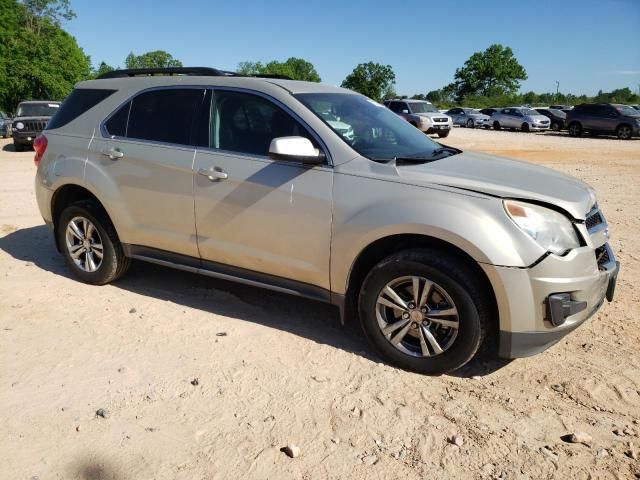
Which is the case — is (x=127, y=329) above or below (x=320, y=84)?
below

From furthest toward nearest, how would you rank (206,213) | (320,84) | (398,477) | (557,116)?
(557,116), (320,84), (206,213), (398,477)

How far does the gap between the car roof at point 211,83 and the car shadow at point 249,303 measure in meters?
1.71

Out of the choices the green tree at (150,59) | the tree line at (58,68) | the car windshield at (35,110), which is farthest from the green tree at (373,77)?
the car windshield at (35,110)

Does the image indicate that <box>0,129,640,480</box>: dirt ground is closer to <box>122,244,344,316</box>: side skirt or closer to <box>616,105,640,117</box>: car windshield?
<box>122,244,344,316</box>: side skirt

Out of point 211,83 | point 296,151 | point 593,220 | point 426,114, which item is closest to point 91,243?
point 211,83

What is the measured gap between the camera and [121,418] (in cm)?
305

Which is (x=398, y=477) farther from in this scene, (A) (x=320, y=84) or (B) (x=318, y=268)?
(A) (x=320, y=84)

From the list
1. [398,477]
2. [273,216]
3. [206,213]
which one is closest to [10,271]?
[206,213]

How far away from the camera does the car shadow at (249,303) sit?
4.01m

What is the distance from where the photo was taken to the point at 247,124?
4125mm

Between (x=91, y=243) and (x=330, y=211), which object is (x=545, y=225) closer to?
(x=330, y=211)

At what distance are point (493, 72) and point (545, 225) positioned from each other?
92515 mm

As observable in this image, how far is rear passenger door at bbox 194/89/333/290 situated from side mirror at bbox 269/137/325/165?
8cm

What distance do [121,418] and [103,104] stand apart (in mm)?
2886
